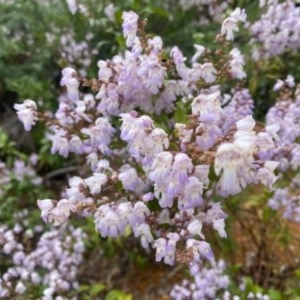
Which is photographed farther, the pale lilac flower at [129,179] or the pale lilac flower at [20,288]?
the pale lilac flower at [20,288]

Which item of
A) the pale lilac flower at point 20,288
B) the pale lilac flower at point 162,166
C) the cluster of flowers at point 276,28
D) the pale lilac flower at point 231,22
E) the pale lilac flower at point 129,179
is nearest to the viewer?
the pale lilac flower at point 162,166

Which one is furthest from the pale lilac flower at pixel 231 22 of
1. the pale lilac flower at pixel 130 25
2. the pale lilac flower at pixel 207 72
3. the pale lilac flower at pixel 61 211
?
the pale lilac flower at pixel 61 211

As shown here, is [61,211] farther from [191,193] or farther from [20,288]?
[20,288]

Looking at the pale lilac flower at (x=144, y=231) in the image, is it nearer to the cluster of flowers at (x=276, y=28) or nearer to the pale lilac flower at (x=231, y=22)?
the pale lilac flower at (x=231, y=22)

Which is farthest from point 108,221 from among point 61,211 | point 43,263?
point 43,263

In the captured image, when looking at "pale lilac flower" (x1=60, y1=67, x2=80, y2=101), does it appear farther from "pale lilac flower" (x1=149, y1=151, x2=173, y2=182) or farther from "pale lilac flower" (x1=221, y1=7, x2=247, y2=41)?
"pale lilac flower" (x1=149, y1=151, x2=173, y2=182)

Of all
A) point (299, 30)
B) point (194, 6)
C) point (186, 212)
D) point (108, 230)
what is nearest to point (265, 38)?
point (299, 30)

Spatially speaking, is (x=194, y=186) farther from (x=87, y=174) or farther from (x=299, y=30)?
(x=87, y=174)

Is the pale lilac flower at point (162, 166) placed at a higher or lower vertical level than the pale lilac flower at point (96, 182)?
lower
